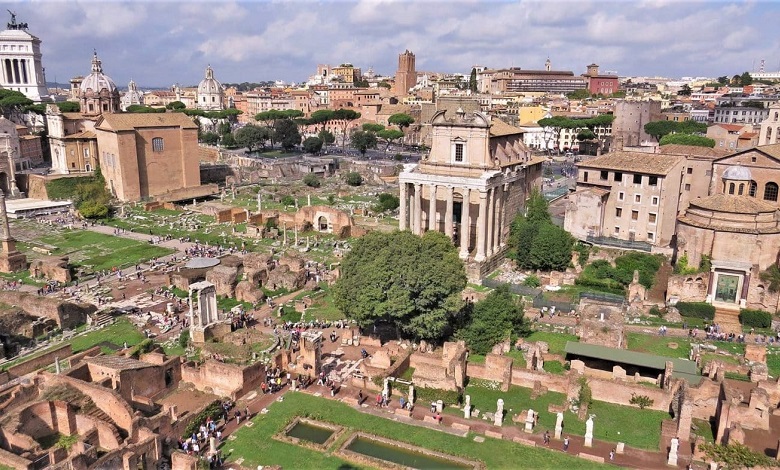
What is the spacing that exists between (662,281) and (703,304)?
3.56 metres

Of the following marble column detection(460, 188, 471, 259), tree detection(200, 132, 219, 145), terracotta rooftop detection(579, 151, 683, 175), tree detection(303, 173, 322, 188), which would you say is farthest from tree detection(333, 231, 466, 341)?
tree detection(200, 132, 219, 145)

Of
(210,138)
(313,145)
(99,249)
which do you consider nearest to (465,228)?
(99,249)

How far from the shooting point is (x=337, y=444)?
67.9 feet

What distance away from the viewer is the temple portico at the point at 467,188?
39844mm

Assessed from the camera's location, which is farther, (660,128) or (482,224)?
(660,128)

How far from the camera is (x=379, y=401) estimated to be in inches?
923

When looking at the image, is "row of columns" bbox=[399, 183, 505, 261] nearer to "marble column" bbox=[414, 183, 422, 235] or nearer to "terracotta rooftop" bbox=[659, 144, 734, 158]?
"marble column" bbox=[414, 183, 422, 235]

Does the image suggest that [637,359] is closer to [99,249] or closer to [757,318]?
[757,318]

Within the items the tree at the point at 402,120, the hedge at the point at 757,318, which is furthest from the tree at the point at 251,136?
the hedge at the point at 757,318

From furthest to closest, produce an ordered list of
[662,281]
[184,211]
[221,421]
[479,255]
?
[184,211] < [479,255] < [662,281] < [221,421]

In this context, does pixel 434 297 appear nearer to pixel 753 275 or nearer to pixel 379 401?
pixel 379 401

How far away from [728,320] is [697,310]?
147 centimetres

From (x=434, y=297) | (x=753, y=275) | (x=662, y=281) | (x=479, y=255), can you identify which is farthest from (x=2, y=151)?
(x=753, y=275)

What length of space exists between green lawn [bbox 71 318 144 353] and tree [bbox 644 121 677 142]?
72368 millimetres
